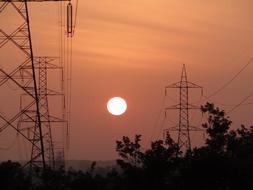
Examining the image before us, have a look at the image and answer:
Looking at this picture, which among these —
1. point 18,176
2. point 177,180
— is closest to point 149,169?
point 177,180

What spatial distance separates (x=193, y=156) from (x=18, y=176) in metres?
11.2

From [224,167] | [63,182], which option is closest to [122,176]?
[63,182]

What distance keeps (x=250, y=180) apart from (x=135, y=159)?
701 cm

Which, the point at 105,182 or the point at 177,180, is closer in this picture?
the point at 177,180

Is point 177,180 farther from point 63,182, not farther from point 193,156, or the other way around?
point 63,182

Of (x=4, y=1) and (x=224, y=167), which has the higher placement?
(x=4, y=1)

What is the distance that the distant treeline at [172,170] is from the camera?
3588 cm

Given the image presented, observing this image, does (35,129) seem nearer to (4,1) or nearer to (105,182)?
(105,182)

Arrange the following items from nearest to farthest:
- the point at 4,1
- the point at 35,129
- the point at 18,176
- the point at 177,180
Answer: the point at 4,1
the point at 177,180
the point at 18,176
the point at 35,129

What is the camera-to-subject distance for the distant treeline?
118 ft

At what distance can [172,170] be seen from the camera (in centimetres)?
3800

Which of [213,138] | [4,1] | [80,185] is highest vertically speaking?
[4,1]

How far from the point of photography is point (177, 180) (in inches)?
1427

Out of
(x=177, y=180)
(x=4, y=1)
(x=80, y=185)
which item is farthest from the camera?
(x=80, y=185)
